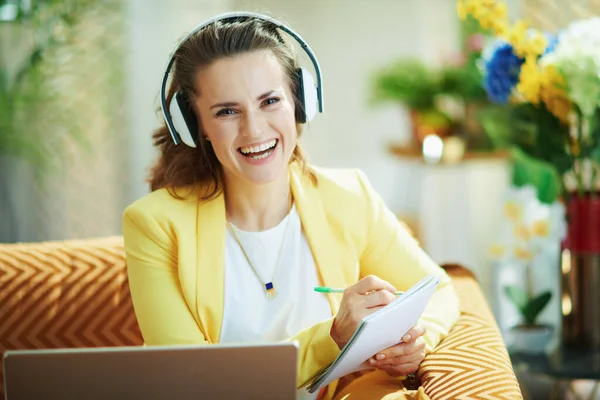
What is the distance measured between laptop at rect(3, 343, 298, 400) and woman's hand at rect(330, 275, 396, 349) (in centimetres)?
28

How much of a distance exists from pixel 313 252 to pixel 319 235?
37 mm

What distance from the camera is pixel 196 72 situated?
4.59 feet

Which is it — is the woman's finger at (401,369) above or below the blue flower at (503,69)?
below

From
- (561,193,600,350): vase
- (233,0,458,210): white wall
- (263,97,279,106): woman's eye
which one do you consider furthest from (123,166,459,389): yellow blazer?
(233,0,458,210): white wall

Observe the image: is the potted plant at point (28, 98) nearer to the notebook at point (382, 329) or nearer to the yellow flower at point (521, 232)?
the yellow flower at point (521, 232)

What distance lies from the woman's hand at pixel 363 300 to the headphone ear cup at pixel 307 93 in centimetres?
36

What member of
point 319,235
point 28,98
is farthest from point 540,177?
point 28,98

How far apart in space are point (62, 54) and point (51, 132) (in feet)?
1.09

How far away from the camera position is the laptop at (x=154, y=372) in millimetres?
1012

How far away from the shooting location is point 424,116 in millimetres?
2881

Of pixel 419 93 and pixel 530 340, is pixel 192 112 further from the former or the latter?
pixel 419 93

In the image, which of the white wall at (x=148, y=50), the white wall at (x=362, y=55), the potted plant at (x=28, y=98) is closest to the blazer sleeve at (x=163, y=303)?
the potted plant at (x=28, y=98)

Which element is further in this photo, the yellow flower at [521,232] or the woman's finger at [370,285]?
the yellow flower at [521,232]

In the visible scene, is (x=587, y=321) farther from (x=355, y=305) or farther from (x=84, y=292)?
(x=84, y=292)
